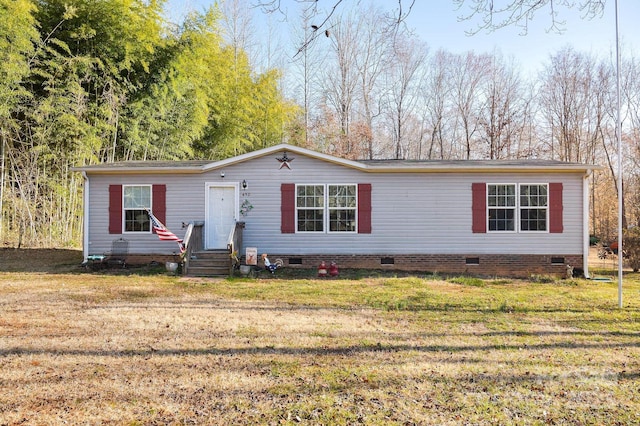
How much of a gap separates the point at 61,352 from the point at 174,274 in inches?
226

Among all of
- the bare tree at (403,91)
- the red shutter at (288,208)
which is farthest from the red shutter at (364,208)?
the bare tree at (403,91)

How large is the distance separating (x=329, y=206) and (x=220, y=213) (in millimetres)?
2930

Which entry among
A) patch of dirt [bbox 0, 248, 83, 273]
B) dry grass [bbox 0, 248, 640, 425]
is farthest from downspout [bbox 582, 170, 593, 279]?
patch of dirt [bbox 0, 248, 83, 273]

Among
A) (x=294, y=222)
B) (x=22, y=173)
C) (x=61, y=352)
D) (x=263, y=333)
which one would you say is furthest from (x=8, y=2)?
(x=263, y=333)

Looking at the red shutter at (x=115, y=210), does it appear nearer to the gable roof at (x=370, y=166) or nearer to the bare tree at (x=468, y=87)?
the gable roof at (x=370, y=166)

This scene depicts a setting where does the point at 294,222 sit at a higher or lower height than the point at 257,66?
lower

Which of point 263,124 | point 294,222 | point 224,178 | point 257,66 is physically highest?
point 257,66

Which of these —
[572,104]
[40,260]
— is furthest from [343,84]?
[40,260]

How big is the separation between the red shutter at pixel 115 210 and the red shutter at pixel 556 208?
11.3 metres

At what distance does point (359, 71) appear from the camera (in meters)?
24.8

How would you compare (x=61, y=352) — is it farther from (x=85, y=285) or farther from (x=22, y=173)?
(x=22, y=173)

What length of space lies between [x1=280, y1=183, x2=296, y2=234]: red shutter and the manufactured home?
26 mm

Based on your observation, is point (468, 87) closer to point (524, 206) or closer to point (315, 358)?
point (524, 206)

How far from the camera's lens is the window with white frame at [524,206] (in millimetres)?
10812
